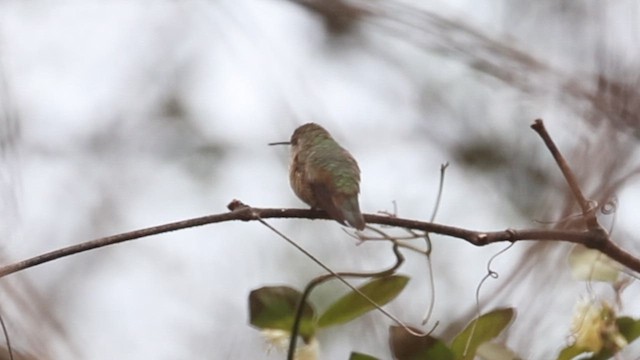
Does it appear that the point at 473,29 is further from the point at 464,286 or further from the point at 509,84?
the point at 464,286

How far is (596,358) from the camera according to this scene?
43.4 inches

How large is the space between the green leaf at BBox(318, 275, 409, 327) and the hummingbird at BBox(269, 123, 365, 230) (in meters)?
0.14

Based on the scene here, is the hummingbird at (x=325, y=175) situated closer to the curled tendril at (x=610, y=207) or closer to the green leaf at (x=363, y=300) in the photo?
the green leaf at (x=363, y=300)

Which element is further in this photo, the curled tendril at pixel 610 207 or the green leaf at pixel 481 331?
the curled tendril at pixel 610 207

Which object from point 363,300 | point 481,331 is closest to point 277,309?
point 363,300

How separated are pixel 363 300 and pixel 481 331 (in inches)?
5.5

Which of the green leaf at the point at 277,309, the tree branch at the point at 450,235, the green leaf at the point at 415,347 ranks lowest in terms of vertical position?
the green leaf at the point at 415,347

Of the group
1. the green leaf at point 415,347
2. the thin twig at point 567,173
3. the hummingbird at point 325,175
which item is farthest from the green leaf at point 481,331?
the hummingbird at point 325,175

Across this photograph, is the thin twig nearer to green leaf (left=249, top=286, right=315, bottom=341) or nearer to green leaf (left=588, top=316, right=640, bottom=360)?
green leaf (left=588, top=316, right=640, bottom=360)

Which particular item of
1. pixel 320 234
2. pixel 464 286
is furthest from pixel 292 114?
pixel 464 286

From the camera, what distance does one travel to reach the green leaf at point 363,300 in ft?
3.68

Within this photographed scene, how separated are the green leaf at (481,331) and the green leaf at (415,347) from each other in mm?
30

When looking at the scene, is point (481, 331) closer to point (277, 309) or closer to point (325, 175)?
point (277, 309)

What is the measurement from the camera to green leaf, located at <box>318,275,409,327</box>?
3.68ft
